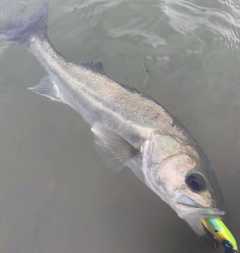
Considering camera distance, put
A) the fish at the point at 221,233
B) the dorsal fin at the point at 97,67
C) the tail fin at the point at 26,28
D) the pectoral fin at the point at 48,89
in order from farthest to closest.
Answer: the tail fin at the point at 26,28 → the pectoral fin at the point at 48,89 → the dorsal fin at the point at 97,67 → the fish at the point at 221,233

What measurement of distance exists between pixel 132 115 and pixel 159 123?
1.10 ft

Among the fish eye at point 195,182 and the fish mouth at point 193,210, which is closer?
the fish mouth at point 193,210

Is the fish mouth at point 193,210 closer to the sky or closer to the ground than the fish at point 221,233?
closer to the sky

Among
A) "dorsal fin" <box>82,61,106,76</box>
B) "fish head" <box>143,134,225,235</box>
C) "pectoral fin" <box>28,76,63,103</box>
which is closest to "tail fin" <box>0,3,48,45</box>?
"pectoral fin" <box>28,76,63,103</box>

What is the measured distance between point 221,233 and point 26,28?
12.9 feet

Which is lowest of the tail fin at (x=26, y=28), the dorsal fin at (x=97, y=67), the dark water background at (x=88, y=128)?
the dark water background at (x=88, y=128)

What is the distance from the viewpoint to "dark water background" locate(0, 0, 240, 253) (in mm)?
3322

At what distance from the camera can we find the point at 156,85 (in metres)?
4.52

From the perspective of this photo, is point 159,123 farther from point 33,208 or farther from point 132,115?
point 33,208

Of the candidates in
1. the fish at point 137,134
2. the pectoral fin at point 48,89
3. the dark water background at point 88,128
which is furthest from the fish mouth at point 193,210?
the pectoral fin at point 48,89

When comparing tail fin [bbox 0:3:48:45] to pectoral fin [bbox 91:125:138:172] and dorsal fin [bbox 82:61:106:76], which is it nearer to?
dorsal fin [bbox 82:61:106:76]

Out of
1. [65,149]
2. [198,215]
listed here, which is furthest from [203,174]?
[65,149]

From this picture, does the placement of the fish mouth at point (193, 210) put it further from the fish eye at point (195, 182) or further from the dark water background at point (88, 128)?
the dark water background at point (88, 128)

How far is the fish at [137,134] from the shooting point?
2768 mm
